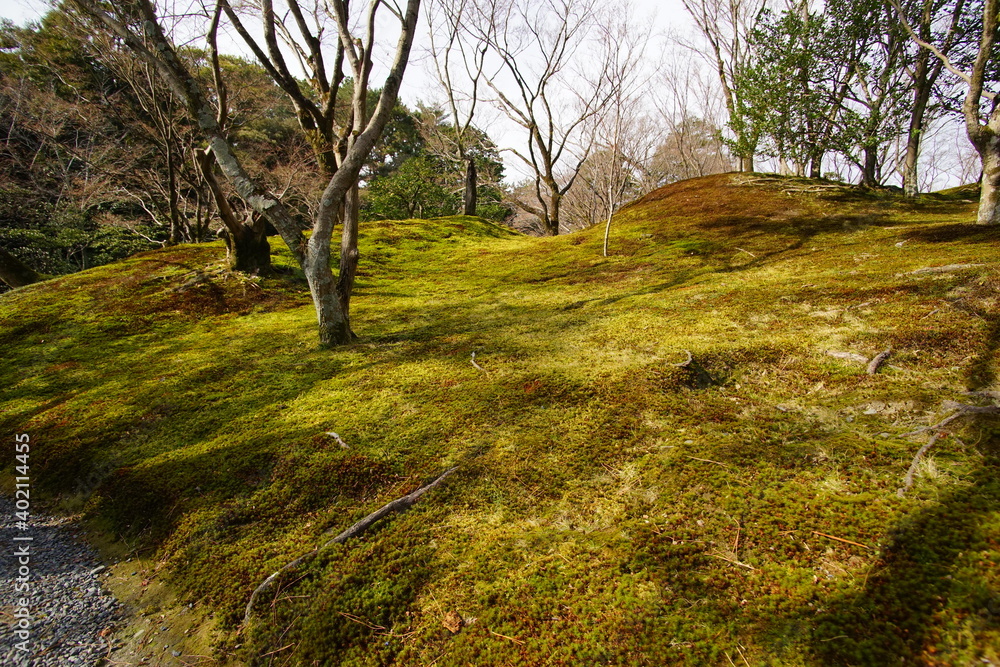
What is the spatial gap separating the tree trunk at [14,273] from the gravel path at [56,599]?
296 inches

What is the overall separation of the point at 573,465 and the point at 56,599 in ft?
8.96

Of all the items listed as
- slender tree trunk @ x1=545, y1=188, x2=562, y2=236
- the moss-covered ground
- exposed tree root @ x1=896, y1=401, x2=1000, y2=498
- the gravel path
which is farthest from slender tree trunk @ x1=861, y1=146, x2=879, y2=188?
the gravel path

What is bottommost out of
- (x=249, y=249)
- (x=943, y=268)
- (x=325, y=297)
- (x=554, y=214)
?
(x=325, y=297)

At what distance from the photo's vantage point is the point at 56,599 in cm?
198

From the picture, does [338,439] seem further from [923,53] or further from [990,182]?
[923,53]

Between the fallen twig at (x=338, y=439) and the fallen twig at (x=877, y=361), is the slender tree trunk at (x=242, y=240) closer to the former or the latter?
the fallen twig at (x=338, y=439)

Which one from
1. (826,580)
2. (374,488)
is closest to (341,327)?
(374,488)

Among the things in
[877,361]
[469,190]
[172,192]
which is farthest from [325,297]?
[469,190]

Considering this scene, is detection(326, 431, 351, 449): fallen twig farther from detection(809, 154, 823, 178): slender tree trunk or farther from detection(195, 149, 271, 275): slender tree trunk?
detection(809, 154, 823, 178): slender tree trunk

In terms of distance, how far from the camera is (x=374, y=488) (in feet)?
8.07

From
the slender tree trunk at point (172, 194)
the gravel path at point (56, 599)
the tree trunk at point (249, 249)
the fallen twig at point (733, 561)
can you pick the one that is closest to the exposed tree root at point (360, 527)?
the gravel path at point (56, 599)

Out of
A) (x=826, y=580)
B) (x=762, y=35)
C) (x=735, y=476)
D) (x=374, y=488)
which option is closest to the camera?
(x=826, y=580)

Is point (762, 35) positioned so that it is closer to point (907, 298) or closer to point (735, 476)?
point (907, 298)

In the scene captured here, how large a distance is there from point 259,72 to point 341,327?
18.4 metres
